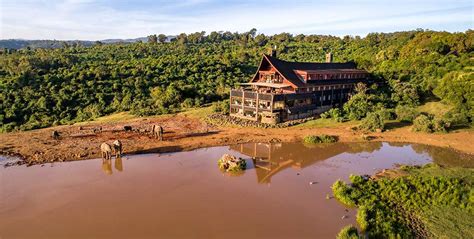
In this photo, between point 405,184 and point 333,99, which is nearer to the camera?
point 405,184

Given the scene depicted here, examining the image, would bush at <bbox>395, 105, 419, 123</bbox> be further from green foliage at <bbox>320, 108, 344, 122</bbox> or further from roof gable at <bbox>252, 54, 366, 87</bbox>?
roof gable at <bbox>252, 54, 366, 87</bbox>

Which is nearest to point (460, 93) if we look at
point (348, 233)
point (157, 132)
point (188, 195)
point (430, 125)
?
point (430, 125)

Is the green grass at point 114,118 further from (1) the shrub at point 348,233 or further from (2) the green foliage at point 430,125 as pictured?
(1) the shrub at point 348,233

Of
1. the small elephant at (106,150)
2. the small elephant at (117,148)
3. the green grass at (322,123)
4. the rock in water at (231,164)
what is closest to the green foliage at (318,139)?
the green grass at (322,123)

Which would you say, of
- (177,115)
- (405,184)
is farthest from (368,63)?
(405,184)

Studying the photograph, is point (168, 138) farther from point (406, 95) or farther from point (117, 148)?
point (406, 95)

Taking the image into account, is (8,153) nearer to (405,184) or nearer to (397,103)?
(405,184)
